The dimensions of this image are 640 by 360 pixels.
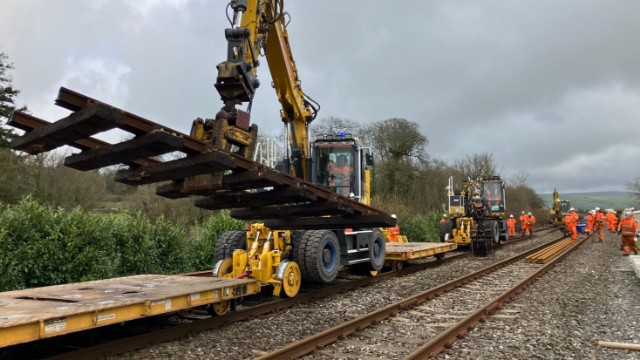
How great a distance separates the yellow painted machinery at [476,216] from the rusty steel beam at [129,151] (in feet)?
51.2

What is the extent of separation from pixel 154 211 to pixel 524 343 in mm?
17359

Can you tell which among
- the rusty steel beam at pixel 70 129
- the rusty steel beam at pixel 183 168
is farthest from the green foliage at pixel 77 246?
the rusty steel beam at pixel 70 129

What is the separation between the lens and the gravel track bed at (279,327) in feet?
18.0

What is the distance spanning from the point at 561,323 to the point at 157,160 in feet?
20.8

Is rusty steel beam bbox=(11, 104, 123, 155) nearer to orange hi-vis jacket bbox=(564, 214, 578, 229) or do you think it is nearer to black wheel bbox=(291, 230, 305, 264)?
black wheel bbox=(291, 230, 305, 264)

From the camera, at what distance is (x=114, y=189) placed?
26.9 meters

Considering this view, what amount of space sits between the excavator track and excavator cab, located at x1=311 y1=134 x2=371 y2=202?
3.45 metres

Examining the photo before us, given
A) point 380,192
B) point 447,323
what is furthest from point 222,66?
point 380,192

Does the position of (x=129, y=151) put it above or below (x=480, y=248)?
above

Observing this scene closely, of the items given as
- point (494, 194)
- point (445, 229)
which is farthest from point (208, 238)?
point (494, 194)

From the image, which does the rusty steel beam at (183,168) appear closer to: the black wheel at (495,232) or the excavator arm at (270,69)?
the excavator arm at (270,69)

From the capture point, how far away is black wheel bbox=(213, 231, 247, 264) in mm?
9344

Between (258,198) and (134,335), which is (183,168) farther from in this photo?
(134,335)

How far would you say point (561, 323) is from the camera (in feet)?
23.1
